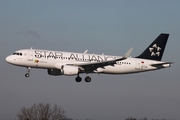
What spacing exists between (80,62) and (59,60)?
3.37 m

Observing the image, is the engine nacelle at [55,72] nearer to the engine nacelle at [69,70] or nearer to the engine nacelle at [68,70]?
the engine nacelle at [68,70]

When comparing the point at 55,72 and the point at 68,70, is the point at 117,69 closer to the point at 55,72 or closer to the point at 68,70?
the point at 68,70

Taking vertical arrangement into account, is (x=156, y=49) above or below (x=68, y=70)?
above

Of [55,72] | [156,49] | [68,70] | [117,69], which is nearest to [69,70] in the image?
[68,70]

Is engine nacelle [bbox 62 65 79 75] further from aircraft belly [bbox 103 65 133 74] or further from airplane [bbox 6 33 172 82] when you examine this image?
aircraft belly [bbox 103 65 133 74]

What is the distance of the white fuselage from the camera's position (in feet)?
211

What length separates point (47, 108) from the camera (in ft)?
254

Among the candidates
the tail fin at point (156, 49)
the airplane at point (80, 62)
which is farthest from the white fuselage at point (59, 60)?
the tail fin at point (156, 49)

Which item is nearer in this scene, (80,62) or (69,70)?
(69,70)

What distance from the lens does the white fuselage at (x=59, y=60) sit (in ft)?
211

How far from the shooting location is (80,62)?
6675 centimetres

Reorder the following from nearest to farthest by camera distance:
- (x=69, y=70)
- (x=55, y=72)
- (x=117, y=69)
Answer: (x=69, y=70), (x=55, y=72), (x=117, y=69)

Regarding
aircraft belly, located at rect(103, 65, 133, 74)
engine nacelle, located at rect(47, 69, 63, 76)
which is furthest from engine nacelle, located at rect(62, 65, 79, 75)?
aircraft belly, located at rect(103, 65, 133, 74)

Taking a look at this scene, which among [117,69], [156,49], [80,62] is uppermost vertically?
[156,49]
